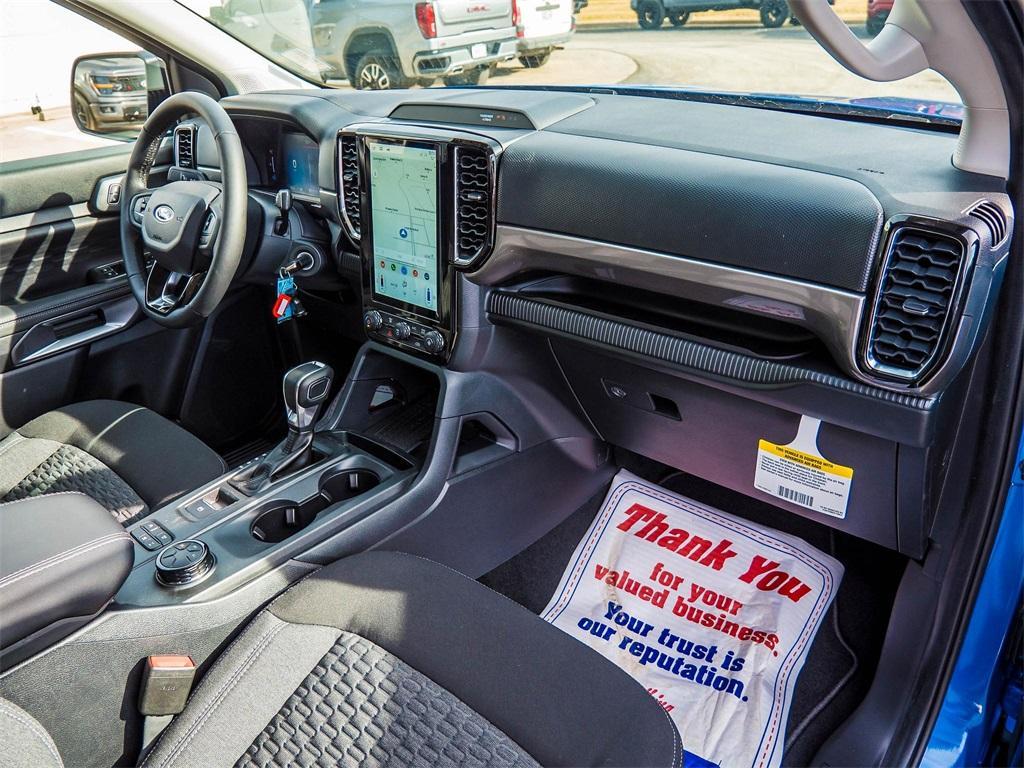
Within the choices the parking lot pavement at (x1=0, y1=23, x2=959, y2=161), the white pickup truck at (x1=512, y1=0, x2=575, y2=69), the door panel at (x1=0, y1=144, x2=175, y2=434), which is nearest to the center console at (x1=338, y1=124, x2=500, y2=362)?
the parking lot pavement at (x1=0, y1=23, x2=959, y2=161)

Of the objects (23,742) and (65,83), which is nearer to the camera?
(23,742)

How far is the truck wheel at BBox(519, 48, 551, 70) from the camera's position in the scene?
3.12m

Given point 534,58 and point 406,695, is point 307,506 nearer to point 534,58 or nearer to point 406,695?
point 406,695

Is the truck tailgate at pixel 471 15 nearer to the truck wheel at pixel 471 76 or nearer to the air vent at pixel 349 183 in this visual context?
the truck wheel at pixel 471 76

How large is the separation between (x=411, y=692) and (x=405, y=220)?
0.94 metres

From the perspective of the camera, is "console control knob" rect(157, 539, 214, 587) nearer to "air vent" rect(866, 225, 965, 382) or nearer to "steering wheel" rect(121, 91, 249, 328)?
"steering wheel" rect(121, 91, 249, 328)

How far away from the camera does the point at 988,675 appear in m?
1.38

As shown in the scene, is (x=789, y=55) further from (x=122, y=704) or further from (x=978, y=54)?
(x=122, y=704)

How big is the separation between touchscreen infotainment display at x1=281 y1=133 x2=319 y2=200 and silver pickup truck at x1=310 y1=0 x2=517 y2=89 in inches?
22.8

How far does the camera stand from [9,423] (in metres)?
2.09

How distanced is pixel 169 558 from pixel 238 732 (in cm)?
35

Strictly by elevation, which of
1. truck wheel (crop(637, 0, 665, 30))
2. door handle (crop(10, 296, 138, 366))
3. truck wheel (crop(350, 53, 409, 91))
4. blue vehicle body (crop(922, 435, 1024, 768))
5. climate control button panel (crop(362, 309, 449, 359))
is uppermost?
truck wheel (crop(637, 0, 665, 30))

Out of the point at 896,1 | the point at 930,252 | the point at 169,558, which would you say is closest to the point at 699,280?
the point at 930,252

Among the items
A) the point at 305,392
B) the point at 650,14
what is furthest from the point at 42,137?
the point at 650,14
